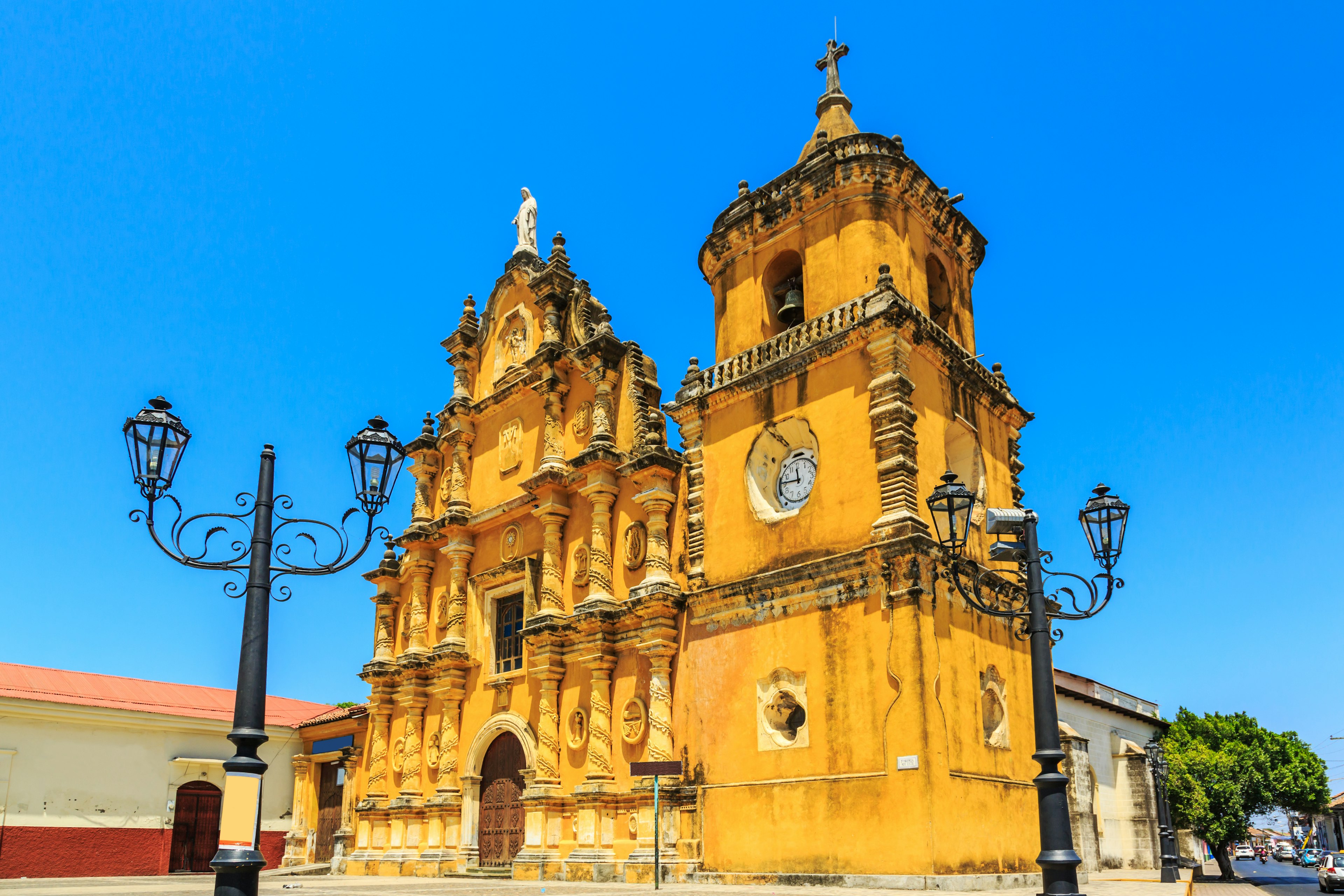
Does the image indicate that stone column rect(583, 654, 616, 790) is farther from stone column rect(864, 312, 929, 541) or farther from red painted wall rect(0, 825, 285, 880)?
red painted wall rect(0, 825, 285, 880)

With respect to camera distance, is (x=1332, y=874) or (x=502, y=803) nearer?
(x=502, y=803)

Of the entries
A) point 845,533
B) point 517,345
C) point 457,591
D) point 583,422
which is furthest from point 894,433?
point 457,591

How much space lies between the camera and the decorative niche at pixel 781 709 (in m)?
15.5

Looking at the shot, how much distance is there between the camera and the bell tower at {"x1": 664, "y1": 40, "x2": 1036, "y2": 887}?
14.1 meters

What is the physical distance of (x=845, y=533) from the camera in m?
15.5

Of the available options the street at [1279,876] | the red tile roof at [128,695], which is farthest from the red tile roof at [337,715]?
the street at [1279,876]

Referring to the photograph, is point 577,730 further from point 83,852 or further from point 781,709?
point 83,852

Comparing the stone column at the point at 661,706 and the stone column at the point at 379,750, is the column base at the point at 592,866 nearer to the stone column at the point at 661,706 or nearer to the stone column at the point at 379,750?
the stone column at the point at 661,706

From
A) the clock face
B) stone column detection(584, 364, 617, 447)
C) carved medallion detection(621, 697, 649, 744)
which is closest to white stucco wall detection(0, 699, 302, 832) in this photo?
carved medallion detection(621, 697, 649, 744)

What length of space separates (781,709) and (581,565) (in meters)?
6.40

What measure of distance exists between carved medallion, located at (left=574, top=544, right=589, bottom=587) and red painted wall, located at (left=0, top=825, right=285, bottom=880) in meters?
11.2

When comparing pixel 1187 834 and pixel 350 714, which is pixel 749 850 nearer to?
pixel 350 714

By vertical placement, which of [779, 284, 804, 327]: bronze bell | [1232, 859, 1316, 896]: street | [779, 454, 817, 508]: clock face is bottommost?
[1232, 859, 1316, 896]: street

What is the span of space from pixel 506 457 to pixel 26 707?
565 inches
